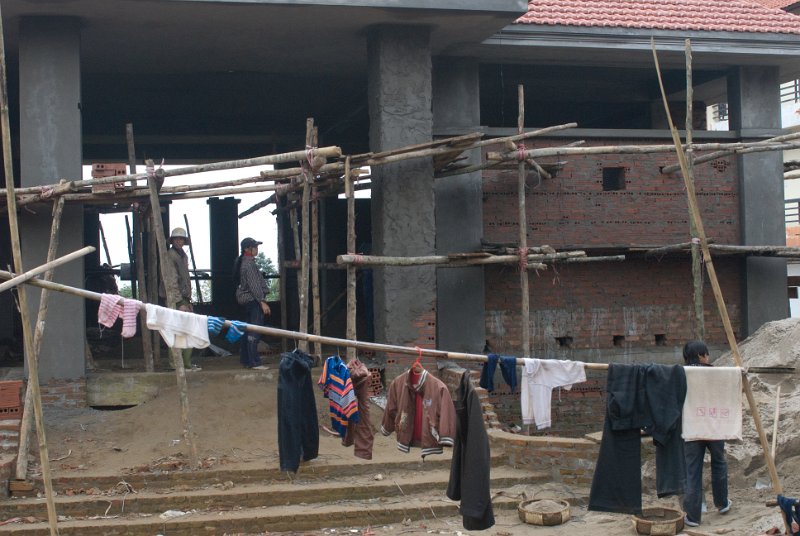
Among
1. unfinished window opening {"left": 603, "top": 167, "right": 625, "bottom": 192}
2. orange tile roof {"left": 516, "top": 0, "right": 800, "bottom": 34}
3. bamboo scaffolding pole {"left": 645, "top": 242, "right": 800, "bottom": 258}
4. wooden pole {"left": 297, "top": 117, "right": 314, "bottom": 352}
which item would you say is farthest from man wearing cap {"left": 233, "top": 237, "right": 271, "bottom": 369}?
bamboo scaffolding pole {"left": 645, "top": 242, "right": 800, "bottom": 258}

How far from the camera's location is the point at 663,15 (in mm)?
15906

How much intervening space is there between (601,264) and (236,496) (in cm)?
719

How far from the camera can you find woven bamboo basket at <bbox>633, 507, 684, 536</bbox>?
32.6ft

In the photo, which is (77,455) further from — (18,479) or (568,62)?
(568,62)

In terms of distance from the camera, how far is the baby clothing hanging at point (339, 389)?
31.7ft

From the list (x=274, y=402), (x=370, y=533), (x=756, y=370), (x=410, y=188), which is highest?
(x=410, y=188)

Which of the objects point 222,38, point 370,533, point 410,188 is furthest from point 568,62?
point 370,533

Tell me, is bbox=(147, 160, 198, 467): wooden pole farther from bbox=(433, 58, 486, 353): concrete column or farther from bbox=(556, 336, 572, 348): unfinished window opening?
bbox=(556, 336, 572, 348): unfinished window opening

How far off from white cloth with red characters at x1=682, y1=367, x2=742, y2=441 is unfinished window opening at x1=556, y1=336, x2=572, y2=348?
6.55 m

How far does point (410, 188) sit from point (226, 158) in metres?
7.98

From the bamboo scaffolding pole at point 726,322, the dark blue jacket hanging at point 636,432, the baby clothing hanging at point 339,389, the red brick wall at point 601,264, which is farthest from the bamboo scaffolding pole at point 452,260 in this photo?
the bamboo scaffolding pole at point 726,322

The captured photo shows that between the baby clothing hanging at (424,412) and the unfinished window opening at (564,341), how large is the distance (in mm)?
6286

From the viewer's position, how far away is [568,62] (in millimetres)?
16141

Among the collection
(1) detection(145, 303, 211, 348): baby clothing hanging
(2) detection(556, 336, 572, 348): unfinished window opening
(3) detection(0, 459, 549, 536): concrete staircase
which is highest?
(1) detection(145, 303, 211, 348): baby clothing hanging
